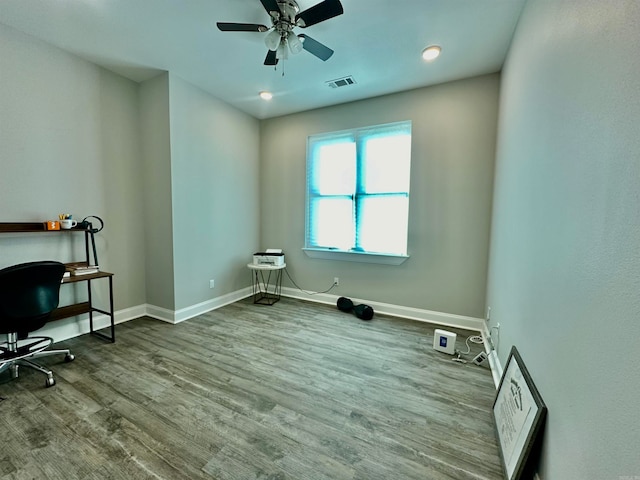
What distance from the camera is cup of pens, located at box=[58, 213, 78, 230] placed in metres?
2.51

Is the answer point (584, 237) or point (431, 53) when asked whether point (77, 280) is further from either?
point (431, 53)

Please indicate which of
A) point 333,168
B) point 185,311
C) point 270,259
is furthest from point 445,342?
point 185,311

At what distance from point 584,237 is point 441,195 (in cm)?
239

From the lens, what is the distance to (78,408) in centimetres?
175

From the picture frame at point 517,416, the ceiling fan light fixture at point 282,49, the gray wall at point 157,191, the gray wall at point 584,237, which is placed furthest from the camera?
the gray wall at point 157,191

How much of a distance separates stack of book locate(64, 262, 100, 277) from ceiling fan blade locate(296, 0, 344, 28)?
2996 mm

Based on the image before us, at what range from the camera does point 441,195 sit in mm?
3188

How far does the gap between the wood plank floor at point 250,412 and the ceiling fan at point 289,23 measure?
8.89 feet

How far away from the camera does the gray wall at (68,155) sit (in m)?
2.34

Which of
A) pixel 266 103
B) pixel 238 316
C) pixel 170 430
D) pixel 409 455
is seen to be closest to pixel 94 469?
pixel 170 430

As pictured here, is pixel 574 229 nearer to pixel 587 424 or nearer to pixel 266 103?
pixel 587 424

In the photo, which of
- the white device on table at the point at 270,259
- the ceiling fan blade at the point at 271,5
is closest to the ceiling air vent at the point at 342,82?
the ceiling fan blade at the point at 271,5

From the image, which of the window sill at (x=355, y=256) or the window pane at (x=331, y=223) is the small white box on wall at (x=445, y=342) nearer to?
the window sill at (x=355, y=256)

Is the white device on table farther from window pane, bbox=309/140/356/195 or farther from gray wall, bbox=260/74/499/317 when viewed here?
window pane, bbox=309/140/356/195
